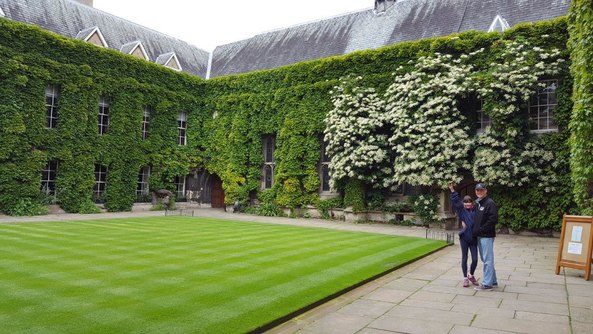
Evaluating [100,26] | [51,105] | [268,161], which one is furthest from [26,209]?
[100,26]

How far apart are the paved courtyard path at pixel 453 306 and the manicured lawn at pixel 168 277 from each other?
0.45 m

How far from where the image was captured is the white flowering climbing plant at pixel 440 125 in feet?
53.2

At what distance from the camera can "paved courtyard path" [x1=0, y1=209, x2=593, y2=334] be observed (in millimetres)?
4961

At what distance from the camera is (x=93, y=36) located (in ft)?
78.2

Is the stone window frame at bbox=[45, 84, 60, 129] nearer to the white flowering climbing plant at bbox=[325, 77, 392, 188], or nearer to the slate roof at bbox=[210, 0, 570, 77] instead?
the slate roof at bbox=[210, 0, 570, 77]

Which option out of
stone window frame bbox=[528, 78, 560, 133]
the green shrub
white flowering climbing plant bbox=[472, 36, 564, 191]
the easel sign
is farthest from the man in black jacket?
the green shrub

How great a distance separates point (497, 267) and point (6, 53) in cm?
2176

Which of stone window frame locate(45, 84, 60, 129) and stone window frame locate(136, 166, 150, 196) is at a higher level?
stone window frame locate(45, 84, 60, 129)

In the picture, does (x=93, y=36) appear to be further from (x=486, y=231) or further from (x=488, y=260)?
(x=488, y=260)

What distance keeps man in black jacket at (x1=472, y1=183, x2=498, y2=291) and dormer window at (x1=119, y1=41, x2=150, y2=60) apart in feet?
78.3

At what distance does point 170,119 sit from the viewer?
1028 inches

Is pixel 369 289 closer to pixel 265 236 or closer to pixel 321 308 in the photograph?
pixel 321 308

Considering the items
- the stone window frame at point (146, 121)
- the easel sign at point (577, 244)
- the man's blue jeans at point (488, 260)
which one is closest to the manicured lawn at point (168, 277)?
the man's blue jeans at point (488, 260)

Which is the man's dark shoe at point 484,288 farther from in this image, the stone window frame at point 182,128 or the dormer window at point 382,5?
the stone window frame at point 182,128
